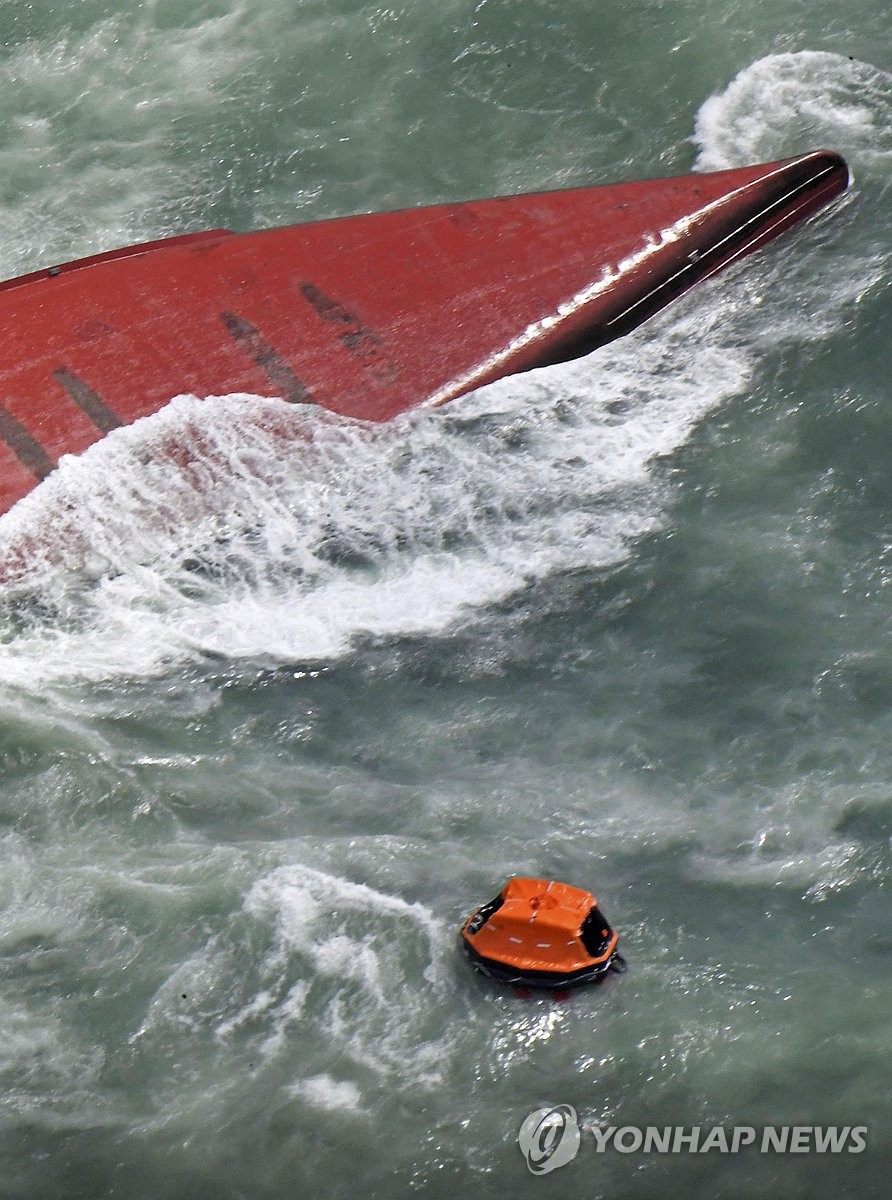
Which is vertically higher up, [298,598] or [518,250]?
[518,250]

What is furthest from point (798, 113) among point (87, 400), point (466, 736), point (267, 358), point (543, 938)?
point (543, 938)

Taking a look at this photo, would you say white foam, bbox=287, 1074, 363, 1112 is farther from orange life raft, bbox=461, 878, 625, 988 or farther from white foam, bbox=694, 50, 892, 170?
white foam, bbox=694, 50, 892, 170

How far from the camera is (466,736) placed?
8.14 meters

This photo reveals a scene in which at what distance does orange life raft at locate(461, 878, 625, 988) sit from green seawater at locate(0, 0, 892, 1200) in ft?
0.56

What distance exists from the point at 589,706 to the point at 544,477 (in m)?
1.69

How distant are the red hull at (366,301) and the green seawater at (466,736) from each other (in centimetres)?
22

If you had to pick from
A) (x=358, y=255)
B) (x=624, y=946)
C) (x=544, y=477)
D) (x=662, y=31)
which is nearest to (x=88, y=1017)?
(x=624, y=946)

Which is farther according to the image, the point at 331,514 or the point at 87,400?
the point at 87,400

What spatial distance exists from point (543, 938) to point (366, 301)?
4616 millimetres

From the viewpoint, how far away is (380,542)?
9.09 meters

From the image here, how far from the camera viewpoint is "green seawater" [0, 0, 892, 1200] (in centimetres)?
670

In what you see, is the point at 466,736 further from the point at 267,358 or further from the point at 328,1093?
the point at 267,358

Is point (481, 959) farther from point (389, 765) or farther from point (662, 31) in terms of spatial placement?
point (662, 31)

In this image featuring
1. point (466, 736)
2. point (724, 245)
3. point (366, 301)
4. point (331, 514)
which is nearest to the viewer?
point (466, 736)
